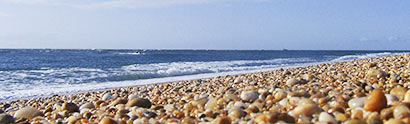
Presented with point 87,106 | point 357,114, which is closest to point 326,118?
Answer: point 357,114

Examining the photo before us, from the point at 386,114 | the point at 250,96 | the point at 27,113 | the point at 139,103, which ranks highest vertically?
the point at 386,114

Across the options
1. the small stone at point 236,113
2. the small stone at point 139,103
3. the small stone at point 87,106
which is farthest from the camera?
the small stone at point 87,106

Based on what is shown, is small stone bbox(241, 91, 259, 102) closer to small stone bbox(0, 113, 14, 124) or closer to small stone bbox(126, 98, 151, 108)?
small stone bbox(126, 98, 151, 108)

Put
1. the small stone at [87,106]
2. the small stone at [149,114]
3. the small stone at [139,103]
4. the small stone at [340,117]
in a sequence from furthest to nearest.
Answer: the small stone at [87,106], the small stone at [139,103], the small stone at [149,114], the small stone at [340,117]

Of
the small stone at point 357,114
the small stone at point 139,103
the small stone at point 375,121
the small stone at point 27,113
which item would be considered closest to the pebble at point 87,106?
the small stone at point 27,113

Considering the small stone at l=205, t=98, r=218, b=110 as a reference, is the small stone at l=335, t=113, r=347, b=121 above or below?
above

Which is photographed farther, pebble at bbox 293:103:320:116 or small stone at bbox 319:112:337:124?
pebble at bbox 293:103:320:116

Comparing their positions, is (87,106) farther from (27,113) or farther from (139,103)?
(139,103)

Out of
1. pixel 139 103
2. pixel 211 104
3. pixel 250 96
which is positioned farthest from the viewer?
pixel 139 103

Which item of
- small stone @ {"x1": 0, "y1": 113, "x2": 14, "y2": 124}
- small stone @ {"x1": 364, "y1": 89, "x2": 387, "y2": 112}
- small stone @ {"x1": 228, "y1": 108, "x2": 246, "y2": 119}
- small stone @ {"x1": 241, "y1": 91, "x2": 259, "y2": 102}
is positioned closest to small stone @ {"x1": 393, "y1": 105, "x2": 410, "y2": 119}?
small stone @ {"x1": 364, "y1": 89, "x2": 387, "y2": 112}

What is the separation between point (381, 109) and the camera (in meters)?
2.16

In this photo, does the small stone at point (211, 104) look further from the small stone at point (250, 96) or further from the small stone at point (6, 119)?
the small stone at point (6, 119)

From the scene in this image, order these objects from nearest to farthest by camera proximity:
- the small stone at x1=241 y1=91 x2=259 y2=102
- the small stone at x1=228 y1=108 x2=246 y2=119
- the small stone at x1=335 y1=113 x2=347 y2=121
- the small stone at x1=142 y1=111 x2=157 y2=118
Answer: the small stone at x1=335 y1=113 x2=347 y2=121
the small stone at x1=228 y1=108 x2=246 y2=119
the small stone at x1=142 y1=111 x2=157 y2=118
the small stone at x1=241 y1=91 x2=259 y2=102

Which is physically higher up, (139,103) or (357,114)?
(357,114)
